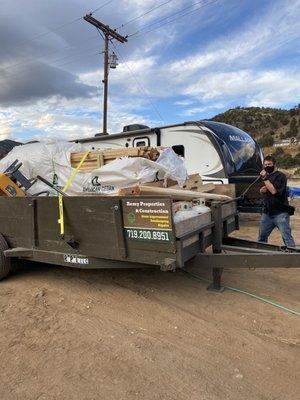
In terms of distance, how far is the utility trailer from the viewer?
4.40 m

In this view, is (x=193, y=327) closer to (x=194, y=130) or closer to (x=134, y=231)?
(x=134, y=231)

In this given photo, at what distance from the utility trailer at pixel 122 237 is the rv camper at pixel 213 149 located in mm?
4653

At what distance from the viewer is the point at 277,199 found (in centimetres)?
632

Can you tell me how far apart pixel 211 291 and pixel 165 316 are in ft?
3.07

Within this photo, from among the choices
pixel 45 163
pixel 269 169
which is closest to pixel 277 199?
pixel 269 169

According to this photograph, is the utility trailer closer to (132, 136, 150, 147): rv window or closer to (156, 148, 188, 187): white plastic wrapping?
(156, 148, 188, 187): white plastic wrapping

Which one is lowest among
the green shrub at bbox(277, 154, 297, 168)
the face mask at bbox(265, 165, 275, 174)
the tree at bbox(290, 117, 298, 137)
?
the green shrub at bbox(277, 154, 297, 168)

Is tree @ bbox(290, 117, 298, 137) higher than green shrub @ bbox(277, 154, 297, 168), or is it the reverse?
tree @ bbox(290, 117, 298, 137)

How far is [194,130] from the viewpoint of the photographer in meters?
10.6

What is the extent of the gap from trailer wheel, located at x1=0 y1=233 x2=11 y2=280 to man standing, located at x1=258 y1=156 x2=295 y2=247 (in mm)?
3670

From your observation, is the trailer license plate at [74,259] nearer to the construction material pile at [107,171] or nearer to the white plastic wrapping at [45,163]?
the construction material pile at [107,171]

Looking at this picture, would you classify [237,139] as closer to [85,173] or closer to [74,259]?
[85,173]

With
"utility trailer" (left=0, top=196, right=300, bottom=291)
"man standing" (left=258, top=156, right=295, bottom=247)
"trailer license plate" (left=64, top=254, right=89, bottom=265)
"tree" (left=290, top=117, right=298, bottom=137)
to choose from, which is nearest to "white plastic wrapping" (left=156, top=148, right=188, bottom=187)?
"utility trailer" (left=0, top=196, right=300, bottom=291)

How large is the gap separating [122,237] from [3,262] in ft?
6.75
